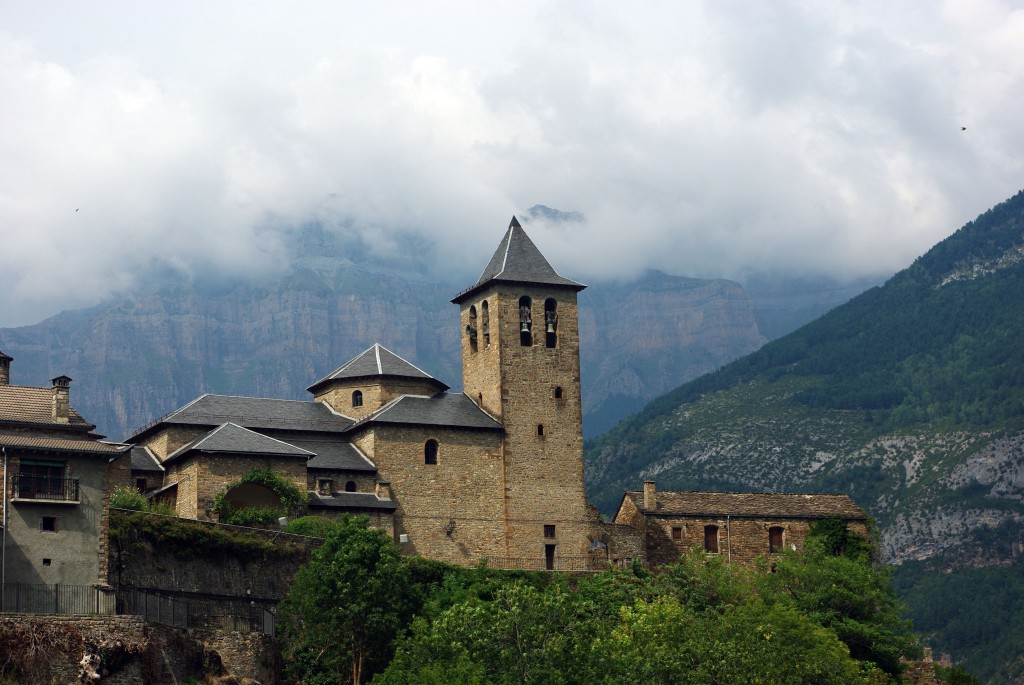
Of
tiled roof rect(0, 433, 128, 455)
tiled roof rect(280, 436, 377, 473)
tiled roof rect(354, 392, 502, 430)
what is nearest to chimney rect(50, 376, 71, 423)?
tiled roof rect(0, 433, 128, 455)

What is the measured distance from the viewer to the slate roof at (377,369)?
78438mm

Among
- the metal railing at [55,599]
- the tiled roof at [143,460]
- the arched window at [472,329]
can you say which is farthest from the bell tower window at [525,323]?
the metal railing at [55,599]

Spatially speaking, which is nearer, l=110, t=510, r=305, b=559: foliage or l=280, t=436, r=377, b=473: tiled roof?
l=110, t=510, r=305, b=559: foliage

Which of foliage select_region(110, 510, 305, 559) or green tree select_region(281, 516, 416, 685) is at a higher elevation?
foliage select_region(110, 510, 305, 559)

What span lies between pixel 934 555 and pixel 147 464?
9156 centimetres

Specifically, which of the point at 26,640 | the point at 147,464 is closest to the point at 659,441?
the point at 147,464

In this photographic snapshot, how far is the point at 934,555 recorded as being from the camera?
147 m

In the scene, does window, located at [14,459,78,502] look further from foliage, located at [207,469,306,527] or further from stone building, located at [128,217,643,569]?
stone building, located at [128,217,643,569]

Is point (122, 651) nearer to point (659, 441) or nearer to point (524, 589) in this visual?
point (524, 589)

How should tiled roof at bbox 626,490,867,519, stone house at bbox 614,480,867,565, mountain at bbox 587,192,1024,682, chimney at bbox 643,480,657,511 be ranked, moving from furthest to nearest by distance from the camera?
mountain at bbox 587,192,1024,682 → tiled roof at bbox 626,490,867,519 → chimney at bbox 643,480,657,511 → stone house at bbox 614,480,867,565

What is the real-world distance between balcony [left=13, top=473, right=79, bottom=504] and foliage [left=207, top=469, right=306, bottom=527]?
16024mm

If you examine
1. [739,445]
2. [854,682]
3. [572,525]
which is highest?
[739,445]

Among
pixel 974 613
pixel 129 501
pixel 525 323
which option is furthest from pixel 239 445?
pixel 974 613

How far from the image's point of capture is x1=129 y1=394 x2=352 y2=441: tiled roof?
74.4m
